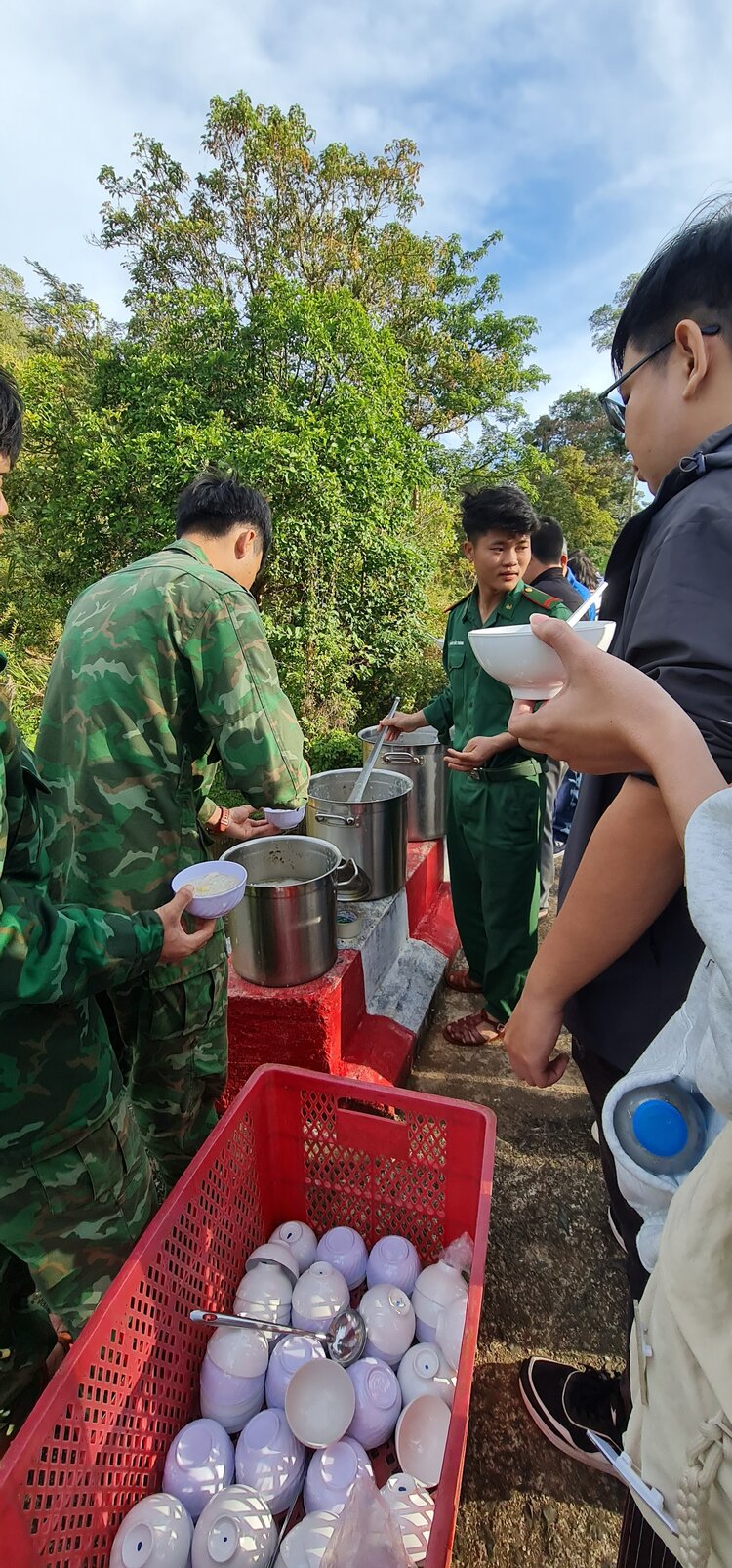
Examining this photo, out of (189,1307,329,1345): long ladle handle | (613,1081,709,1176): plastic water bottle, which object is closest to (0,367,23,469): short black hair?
(613,1081,709,1176): plastic water bottle

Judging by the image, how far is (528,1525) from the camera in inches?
59.4

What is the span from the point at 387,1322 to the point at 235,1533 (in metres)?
0.45

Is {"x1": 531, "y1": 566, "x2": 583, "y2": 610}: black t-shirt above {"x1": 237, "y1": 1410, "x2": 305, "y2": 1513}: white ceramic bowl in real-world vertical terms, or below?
above

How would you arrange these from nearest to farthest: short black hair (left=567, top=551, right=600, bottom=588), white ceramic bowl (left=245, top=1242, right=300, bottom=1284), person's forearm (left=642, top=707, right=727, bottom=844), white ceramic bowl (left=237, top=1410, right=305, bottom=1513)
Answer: person's forearm (left=642, top=707, right=727, bottom=844) → white ceramic bowl (left=237, top=1410, right=305, bottom=1513) → white ceramic bowl (left=245, top=1242, right=300, bottom=1284) → short black hair (left=567, top=551, right=600, bottom=588)

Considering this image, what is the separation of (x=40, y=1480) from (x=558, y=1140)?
2126 millimetres

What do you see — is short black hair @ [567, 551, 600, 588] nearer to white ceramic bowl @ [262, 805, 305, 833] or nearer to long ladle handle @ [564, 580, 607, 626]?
white ceramic bowl @ [262, 805, 305, 833]

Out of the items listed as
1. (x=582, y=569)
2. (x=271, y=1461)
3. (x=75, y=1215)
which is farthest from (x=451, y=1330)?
(x=582, y=569)

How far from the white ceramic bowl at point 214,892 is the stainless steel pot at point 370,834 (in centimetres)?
94

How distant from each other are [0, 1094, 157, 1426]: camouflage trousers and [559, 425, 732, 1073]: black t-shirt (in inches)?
42.2

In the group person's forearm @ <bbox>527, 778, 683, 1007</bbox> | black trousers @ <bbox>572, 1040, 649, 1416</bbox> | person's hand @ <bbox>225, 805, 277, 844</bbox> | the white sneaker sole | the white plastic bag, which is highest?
person's forearm @ <bbox>527, 778, 683, 1007</bbox>

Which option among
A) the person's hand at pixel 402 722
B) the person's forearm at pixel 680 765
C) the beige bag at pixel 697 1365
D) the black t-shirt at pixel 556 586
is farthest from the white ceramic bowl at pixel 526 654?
the black t-shirt at pixel 556 586

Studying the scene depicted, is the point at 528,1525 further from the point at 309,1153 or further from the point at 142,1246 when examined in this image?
the point at 142,1246

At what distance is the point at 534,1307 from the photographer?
6.53 feet

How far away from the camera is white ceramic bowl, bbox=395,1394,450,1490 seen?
3.85ft
